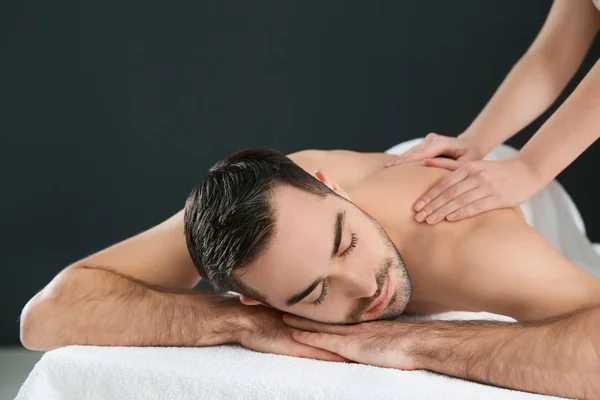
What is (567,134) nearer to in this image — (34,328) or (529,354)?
(529,354)

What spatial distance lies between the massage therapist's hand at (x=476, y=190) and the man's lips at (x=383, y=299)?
0.22 meters

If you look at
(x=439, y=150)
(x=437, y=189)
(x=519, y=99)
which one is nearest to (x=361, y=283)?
(x=437, y=189)

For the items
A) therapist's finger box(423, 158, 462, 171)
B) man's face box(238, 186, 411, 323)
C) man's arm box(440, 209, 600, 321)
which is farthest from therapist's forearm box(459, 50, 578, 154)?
man's face box(238, 186, 411, 323)

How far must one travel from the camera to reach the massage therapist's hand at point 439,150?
1.96 m

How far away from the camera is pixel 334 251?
1.45 metres

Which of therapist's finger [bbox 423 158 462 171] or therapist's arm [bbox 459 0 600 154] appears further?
therapist's arm [bbox 459 0 600 154]

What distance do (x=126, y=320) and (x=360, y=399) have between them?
0.57 meters

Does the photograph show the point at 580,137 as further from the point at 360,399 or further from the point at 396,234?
Result: the point at 360,399

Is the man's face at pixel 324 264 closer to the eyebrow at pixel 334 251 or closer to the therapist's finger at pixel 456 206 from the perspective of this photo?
the eyebrow at pixel 334 251

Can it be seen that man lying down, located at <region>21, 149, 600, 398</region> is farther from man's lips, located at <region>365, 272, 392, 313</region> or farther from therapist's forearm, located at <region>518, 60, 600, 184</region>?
therapist's forearm, located at <region>518, 60, 600, 184</region>

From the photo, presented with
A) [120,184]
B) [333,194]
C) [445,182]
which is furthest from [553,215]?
[120,184]

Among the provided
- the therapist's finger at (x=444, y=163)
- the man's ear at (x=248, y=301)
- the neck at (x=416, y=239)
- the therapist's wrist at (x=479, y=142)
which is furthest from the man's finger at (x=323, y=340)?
the therapist's wrist at (x=479, y=142)

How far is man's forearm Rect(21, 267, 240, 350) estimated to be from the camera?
161 centimetres

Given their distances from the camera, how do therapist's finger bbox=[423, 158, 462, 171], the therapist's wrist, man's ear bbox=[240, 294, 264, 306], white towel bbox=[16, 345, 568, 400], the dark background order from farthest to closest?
the dark background
the therapist's wrist
therapist's finger bbox=[423, 158, 462, 171]
man's ear bbox=[240, 294, 264, 306]
white towel bbox=[16, 345, 568, 400]
